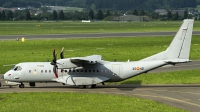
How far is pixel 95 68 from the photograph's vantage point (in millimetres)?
43250

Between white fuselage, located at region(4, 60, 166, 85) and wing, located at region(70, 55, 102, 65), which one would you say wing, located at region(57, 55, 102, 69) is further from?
white fuselage, located at region(4, 60, 166, 85)

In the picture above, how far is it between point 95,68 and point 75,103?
810 cm

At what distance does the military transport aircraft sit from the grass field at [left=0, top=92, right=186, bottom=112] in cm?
341

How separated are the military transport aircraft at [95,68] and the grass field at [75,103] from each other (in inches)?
134

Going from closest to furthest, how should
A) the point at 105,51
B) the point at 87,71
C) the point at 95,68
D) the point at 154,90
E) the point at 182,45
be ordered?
the point at 154,90
the point at 182,45
the point at 95,68
the point at 87,71
the point at 105,51

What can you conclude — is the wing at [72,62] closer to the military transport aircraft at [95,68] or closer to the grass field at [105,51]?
the military transport aircraft at [95,68]

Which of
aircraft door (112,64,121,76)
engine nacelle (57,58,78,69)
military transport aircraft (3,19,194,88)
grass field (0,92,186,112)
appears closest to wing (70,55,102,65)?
military transport aircraft (3,19,194,88)

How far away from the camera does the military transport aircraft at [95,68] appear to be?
137 feet

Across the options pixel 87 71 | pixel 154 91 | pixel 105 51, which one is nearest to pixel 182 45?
pixel 154 91

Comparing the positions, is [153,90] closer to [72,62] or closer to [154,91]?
[154,91]

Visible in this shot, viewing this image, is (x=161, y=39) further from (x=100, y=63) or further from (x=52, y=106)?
(x=52, y=106)

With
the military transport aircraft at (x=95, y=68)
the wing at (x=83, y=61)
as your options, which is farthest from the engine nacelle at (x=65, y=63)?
the wing at (x=83, y=61)

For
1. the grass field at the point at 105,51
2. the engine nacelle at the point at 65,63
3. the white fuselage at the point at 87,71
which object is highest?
the engine nacelle at the point at 65,63

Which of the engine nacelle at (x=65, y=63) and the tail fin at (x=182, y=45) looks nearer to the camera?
the engine nacelle at (x=65, y=63)
